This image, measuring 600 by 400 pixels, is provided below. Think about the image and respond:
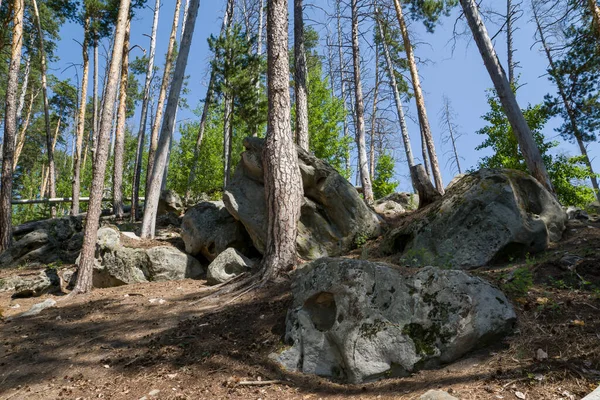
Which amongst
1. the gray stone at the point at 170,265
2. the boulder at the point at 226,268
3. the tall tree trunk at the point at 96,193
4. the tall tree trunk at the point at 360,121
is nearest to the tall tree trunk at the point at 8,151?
the tall tree trunk at the point at 96,193

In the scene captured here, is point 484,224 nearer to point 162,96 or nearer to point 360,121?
point 360,121

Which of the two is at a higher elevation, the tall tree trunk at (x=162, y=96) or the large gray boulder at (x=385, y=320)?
the tall tree trunk at (x=162, y=96)

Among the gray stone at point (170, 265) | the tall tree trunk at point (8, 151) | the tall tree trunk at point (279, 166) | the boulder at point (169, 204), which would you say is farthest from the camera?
the boulder at point (169, 204)

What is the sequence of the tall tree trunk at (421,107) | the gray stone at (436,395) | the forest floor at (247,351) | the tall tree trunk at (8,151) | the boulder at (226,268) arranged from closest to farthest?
the gray stone at (436,395) < the forest floor at (247,351) < the boulder at (226,268) < the tall tree trunk at (8,151) < the tall tree trunk at (421,107)

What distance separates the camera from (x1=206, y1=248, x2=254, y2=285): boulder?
747 cm

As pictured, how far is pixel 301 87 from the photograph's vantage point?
485 inches

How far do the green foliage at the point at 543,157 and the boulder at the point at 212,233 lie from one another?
863 cm

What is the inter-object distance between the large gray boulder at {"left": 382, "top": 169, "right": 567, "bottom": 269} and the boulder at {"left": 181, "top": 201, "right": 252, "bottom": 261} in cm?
391

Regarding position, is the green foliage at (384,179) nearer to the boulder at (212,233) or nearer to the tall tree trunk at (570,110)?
the tall tree trunk at (570,110)

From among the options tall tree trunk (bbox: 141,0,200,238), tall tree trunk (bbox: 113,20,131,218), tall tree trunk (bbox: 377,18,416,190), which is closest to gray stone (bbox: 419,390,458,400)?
tall tree trunk (bbox: 141,0,200,238)

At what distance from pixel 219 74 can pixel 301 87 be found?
18.6 feet

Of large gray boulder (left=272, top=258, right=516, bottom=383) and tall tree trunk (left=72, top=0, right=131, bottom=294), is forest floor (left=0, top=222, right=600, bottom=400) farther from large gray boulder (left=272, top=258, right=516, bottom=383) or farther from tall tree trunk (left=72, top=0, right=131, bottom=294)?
tall tree trunk (left=72, top=0, right=131, bottom=294)

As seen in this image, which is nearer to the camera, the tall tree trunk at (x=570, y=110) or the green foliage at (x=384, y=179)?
the tall tree trunk at (x=570, y=110)

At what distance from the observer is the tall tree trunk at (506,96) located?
8.36m
